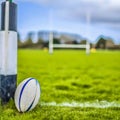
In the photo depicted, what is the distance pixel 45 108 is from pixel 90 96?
3.69 feet

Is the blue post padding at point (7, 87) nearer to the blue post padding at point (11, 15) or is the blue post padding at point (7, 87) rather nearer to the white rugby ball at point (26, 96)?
the white rugby ball at point (26, 96)

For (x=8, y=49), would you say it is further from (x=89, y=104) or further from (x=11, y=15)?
(x=89, y=104)

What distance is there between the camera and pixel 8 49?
297 centimetres

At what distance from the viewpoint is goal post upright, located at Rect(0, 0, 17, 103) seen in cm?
298

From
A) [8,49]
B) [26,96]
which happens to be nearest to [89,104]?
[26,96]

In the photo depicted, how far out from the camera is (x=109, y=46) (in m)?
40.9

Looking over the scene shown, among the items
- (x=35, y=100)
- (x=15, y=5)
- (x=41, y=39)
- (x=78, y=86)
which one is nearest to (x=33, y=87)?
(x=35, y=100)

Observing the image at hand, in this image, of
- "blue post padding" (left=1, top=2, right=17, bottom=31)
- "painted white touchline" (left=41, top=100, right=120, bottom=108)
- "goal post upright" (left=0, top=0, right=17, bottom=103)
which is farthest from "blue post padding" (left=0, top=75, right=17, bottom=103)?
"painted white touchline" (left=41, top=100, right=120, bottom=108)

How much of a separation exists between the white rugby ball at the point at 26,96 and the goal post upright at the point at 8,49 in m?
0.09

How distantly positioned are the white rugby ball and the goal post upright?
0.29 feet

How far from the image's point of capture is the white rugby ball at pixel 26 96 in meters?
2.95

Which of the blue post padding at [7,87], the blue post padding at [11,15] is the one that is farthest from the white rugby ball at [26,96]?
the blue post padding at [11,15]

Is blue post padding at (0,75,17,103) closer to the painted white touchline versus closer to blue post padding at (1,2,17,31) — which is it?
blue post padding at (1,2,17,31)

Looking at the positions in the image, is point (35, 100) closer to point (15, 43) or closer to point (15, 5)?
point (15, 43)
